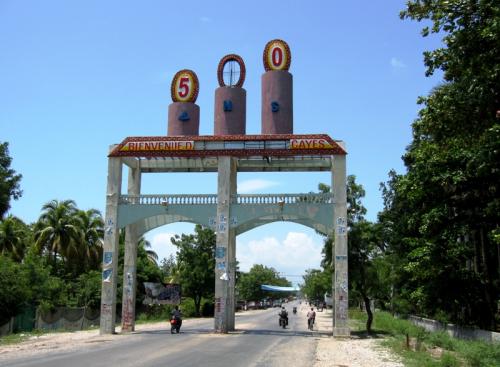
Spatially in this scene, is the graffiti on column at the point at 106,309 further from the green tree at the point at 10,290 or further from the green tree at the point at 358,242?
the green tree at the point at 358,242

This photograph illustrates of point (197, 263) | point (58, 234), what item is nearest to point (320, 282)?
point (197, 263)

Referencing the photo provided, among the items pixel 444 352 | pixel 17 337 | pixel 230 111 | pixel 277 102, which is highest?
pixel 277 102

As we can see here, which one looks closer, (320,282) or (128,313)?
(128,313)

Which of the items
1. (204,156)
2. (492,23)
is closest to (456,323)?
(204,156)

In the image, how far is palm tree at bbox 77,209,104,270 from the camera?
46219 mm

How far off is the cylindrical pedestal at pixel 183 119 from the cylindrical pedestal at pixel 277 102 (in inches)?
163

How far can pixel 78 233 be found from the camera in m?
44.9

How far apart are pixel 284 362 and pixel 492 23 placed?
1036cm

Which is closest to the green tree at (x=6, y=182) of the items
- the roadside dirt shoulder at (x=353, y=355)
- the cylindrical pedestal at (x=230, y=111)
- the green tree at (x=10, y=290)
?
the green tree at (x=10, y=290)

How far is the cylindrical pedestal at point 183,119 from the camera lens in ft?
102

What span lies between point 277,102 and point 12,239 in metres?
25.6

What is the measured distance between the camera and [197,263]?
4859cm

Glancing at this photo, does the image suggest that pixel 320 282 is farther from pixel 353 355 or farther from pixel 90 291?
pixel 353 355

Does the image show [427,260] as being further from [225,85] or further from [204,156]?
[225,85]
